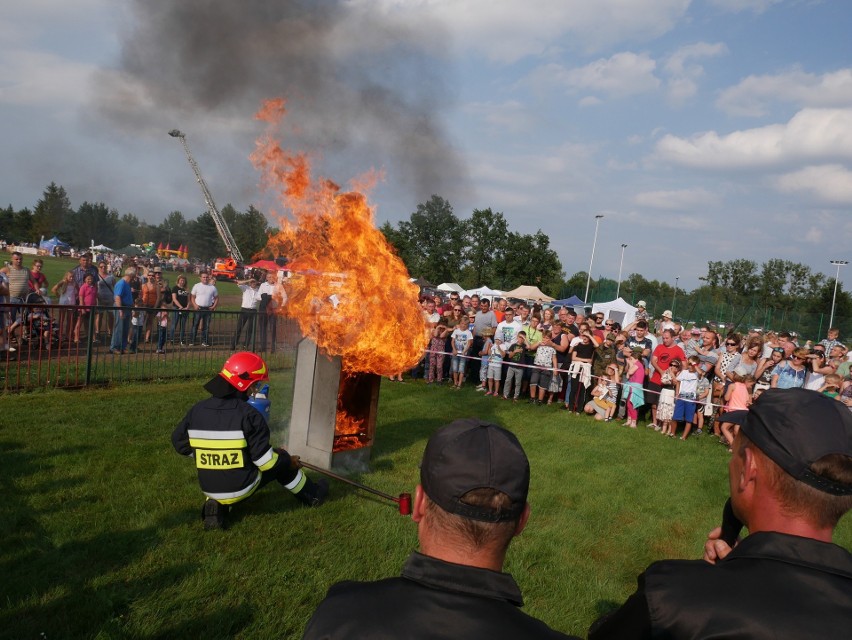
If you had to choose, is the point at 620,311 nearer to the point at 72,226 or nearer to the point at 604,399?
the point at 604,399

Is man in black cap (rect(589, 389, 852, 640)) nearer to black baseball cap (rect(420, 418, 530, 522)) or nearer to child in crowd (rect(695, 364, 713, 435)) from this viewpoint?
black baseball cap (rect(420, 418, 530, 522))

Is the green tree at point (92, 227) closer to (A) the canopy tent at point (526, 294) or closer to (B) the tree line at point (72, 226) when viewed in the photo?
(B) the tree line at point (72, 226)

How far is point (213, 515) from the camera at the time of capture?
516cm

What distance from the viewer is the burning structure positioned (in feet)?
22.9

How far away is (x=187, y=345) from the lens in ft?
39.6

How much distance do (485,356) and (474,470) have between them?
11689 millimetres

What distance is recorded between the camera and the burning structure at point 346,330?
275 inches

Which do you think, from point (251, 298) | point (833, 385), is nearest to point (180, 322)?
point (251, 298)

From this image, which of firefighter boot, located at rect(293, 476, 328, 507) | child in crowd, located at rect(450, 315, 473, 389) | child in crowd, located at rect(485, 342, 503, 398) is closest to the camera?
firefighter boot, located at rect(293, 476, 328, 507)

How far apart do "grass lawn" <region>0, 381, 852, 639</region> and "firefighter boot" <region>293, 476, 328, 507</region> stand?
0.11 m

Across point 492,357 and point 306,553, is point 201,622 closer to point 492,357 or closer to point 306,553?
point 306,553

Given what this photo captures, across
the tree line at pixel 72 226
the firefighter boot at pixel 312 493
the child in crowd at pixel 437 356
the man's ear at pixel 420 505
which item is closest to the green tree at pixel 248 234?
the tree line at pixel 72 226

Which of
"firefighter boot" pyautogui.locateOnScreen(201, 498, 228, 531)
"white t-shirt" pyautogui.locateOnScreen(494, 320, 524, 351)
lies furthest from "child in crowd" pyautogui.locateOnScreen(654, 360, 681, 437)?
"firefighter boot" pyautogui.locateOnScreen(201, 498, 228, 531)

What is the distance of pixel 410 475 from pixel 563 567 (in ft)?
8.16
